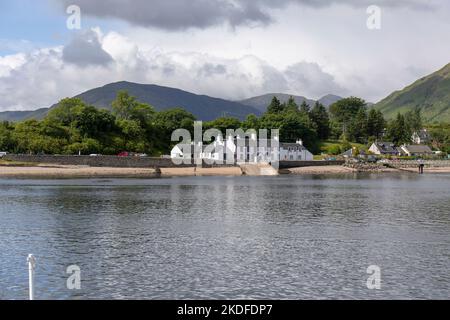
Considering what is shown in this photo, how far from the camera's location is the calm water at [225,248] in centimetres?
2264

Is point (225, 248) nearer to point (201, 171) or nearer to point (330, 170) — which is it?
point (201, 171)

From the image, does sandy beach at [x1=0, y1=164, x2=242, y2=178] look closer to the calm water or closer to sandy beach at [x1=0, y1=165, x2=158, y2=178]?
sandy beach at [x1=0, y1=165, x2=158, y2=178]

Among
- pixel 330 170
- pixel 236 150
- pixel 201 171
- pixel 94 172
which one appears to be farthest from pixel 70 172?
pixel 330 170

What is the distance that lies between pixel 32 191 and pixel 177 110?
112m

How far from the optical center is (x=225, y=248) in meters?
31.5

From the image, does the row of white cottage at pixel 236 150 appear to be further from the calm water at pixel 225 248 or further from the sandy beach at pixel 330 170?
the calm water at pixel 225 248

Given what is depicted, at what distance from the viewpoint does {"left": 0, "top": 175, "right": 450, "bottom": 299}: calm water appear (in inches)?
891

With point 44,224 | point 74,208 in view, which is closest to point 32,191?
point 74,208

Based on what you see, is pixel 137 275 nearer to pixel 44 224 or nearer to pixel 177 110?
pixel 44 224

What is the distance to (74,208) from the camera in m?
51.3

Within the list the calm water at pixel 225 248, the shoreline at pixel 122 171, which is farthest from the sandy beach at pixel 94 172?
the calm water at pixel 225 248

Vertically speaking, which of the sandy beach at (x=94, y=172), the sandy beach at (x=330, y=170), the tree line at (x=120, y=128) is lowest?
the sandy beach at (x=330, y=170)

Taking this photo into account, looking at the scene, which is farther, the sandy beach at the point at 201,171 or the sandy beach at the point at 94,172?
the sandy beach at the point at 201,171

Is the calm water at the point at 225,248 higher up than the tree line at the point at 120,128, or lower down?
lower down
